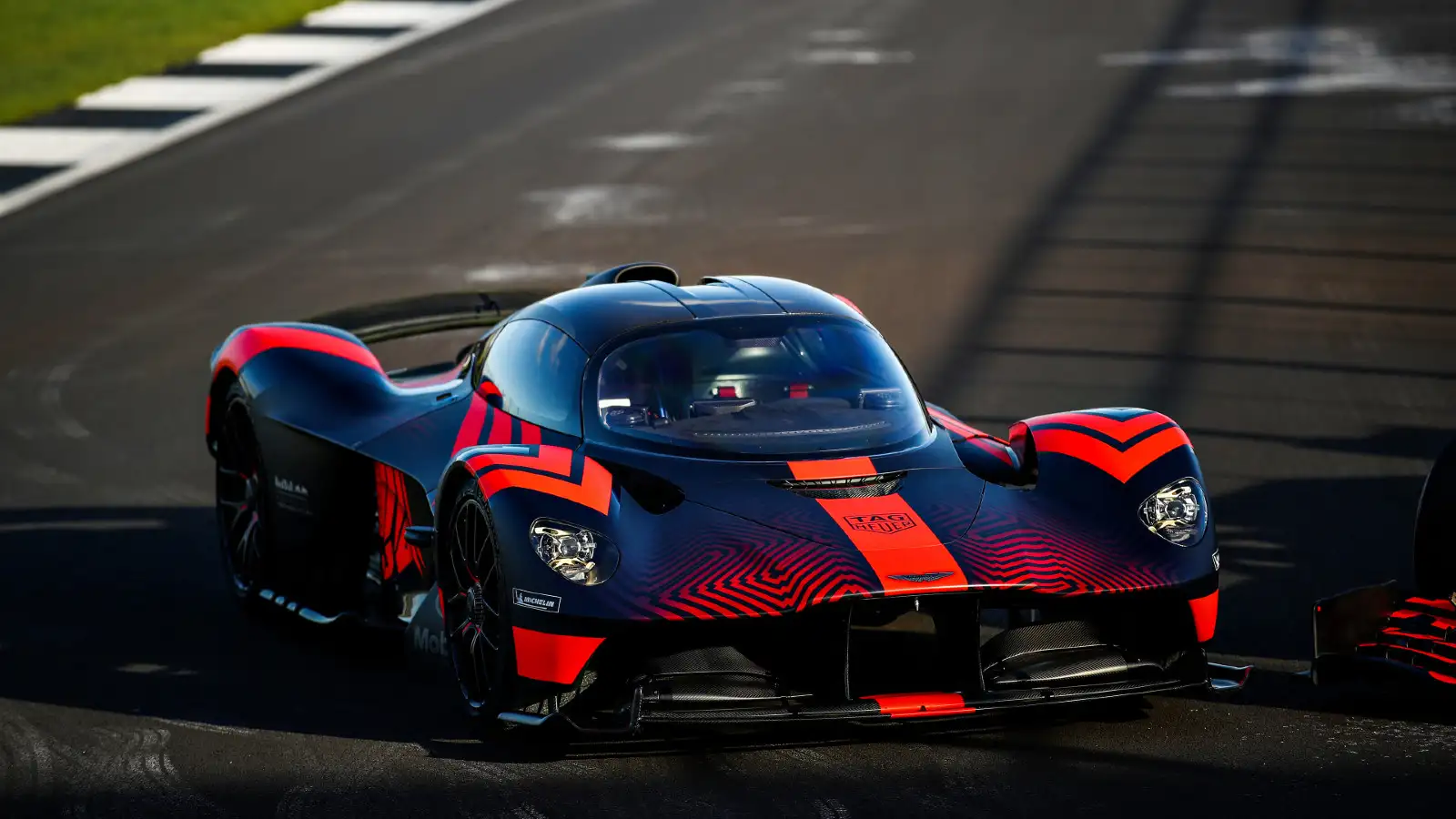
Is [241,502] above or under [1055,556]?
under

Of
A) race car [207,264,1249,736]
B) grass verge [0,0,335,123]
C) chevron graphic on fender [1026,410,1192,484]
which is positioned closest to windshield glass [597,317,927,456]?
race car [207,264,1249,736]

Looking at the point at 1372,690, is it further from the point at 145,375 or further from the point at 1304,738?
the point at 145,375

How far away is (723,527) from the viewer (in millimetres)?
6648

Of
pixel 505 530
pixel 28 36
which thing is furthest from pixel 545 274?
pixel 28 36

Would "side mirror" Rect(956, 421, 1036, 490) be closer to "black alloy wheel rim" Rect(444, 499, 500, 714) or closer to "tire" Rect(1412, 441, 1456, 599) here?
"tire" Rect(1412, 441, 1456, 599)

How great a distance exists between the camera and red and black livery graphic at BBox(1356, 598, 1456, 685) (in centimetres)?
656

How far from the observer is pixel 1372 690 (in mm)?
6977

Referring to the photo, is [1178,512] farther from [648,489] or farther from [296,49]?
[296,49]

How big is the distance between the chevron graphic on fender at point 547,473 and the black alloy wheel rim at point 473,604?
0.12 metres

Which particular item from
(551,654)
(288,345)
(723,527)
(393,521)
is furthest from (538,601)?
(288,345)

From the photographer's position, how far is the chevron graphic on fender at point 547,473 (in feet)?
22.1

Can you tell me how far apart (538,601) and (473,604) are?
2.03 ft

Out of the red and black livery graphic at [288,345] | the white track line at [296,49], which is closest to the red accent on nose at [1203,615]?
the red and black livery graphic at [288,345]

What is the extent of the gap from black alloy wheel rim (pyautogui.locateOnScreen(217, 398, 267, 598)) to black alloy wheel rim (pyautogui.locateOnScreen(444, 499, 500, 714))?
1906 mm
